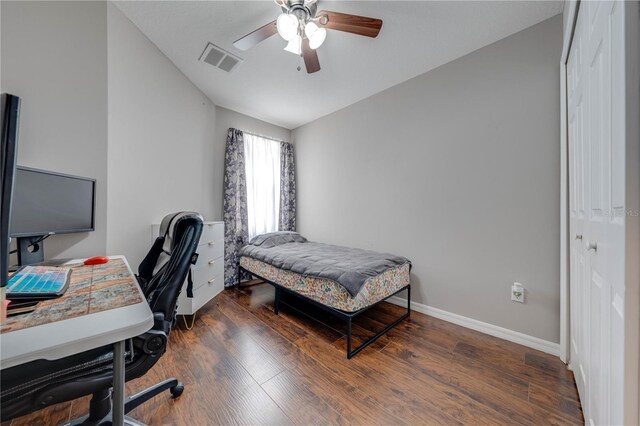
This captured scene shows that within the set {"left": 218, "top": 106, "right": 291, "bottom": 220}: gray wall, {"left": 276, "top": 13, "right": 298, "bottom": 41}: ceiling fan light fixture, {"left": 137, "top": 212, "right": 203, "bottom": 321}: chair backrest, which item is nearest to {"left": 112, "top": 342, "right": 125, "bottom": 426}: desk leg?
{"left": 137, "top": 212, "right": 203, "bottom": 321}: chair backrest

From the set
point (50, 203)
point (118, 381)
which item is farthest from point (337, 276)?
point (50, 203)

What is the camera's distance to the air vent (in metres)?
2.00

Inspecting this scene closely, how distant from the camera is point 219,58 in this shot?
82.7 inches

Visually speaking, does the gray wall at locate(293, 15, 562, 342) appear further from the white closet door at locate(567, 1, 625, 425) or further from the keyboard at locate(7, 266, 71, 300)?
the keyboard at locate(7, 266, 71, 300)

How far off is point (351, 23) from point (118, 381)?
204cm

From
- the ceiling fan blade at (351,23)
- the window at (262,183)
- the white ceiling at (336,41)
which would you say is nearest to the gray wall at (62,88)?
the white ceiling at (336,41)

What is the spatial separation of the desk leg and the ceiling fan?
1.73 m

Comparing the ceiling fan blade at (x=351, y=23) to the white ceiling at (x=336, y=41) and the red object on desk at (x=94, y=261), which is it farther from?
the red object on desk at (x=94, y=261)

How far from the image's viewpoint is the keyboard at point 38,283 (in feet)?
2.50

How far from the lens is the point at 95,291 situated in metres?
0.85

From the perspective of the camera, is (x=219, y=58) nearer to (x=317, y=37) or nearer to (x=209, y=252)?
(x=317, y=37)

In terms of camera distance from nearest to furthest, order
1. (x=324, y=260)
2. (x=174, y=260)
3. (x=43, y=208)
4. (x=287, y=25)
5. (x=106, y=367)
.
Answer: (x=106, y=367)
(x=174, y=260)
(x=43, y=208)
(x=287, y=25)
(x=324, y=260)

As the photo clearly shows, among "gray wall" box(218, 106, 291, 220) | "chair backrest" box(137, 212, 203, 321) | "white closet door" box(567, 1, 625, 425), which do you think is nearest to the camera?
"white closet door" box(567, 1, 625, 425)

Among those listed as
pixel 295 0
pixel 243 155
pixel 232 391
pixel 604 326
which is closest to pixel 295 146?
pixel 243 155
